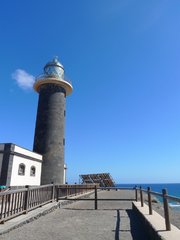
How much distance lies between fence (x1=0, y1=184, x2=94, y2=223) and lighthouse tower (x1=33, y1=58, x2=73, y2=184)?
10.1 meters

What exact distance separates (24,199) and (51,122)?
50.9 feet

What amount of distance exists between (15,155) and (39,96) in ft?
29.7

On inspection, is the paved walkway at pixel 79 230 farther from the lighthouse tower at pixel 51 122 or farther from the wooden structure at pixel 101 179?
the wooden structure at pixel 101 179

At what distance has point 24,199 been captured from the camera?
801 cm

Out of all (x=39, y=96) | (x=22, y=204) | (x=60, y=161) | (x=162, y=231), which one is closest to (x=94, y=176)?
(x=60, y=161)

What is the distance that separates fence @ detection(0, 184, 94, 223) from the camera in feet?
21.2

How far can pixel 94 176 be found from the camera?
1566 inches

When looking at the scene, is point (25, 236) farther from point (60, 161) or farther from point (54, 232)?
point (60, 161)

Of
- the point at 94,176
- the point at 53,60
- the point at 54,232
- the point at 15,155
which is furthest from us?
the point at 94,176

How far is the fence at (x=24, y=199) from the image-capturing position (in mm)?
6469

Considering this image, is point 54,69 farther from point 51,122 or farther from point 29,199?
point 29,199

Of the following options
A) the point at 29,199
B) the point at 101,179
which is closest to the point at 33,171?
the point at 29,199

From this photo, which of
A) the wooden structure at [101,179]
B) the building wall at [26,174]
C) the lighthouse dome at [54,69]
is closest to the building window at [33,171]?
the building wall at [26,174]

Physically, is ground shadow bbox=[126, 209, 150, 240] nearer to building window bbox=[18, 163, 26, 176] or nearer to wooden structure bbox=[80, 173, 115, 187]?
building window bbox=[18, 163, 26, 176]
